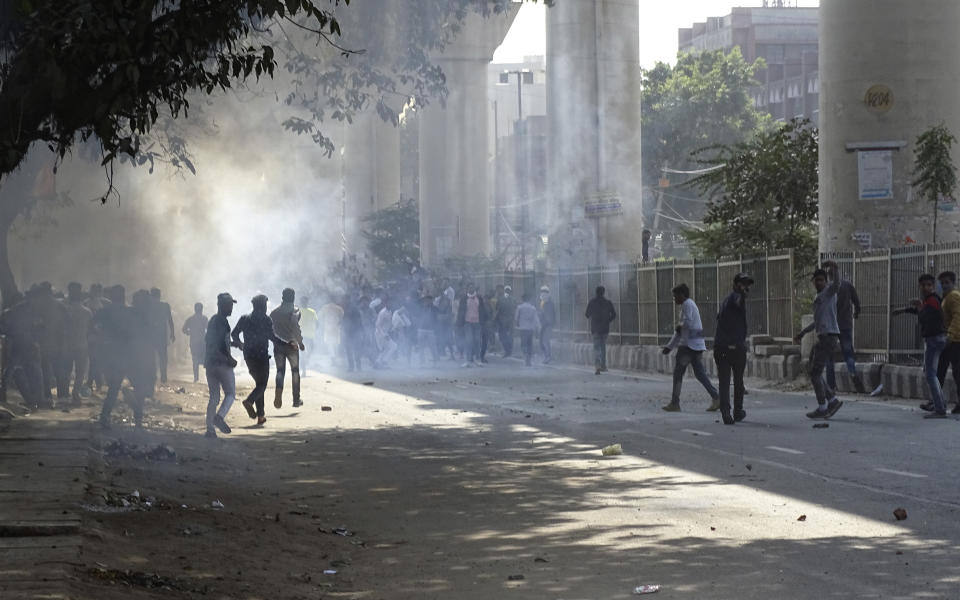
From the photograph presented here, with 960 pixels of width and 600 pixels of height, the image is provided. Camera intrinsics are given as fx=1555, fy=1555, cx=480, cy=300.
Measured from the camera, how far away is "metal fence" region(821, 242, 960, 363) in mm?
20797

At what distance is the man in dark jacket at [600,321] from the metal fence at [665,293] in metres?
1.13

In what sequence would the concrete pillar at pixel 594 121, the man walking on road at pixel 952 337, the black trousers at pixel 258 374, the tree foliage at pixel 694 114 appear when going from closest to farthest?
1. the man walking on road at pixel 952 337
2. the black trousers at pixel 258 374
3. the concrete pillar at pixel 594 121
4. the tree foliage at pixel 694 114

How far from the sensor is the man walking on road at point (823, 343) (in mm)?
17547

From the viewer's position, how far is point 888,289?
2188cm

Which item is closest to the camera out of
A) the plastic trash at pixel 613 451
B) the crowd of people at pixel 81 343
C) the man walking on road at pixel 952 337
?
the plastic trash at pixel 613 451

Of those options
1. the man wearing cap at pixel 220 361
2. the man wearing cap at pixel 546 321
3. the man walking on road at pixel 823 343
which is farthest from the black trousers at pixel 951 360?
the man wearing cap at pixel 546 321

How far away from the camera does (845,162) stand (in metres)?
23.3

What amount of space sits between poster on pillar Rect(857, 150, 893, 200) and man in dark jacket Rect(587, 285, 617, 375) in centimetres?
912

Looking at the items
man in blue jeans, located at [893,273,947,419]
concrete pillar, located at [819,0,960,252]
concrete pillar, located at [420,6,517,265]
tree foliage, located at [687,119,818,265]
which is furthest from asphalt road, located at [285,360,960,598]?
concrete pillar, located at [420,6,517,265]

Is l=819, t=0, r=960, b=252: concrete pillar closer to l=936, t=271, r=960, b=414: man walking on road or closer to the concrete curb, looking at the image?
the concrete curb

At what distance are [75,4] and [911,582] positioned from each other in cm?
632

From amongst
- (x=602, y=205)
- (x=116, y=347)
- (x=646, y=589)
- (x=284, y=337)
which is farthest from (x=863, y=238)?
(x=646, y=589)

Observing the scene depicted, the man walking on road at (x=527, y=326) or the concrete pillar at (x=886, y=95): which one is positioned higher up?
the concrete pillar at (x=886, y=95)

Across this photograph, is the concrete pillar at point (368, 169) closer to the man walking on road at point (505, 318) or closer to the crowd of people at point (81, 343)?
the man walking on road at point (505, 318)
